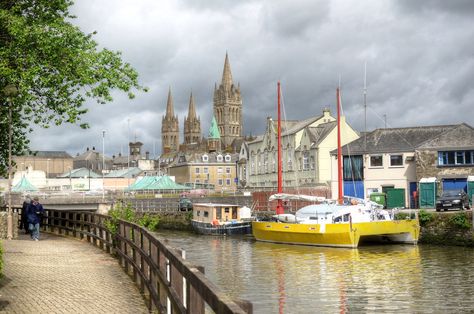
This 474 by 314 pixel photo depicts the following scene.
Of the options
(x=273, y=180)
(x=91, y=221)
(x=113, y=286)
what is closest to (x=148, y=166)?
(x=273, y=180)

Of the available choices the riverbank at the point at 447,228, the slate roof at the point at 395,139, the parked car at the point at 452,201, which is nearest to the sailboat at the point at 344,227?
the riverbank at the point at 447,228

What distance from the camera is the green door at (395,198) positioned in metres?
57.3

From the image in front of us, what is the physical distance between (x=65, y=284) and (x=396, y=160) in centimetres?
4906

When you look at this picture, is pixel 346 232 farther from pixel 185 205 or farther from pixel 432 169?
pixel 185 205

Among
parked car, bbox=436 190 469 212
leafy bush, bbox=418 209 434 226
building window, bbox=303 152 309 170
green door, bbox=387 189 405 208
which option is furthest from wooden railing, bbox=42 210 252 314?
building window, bbox=303 152 309 170

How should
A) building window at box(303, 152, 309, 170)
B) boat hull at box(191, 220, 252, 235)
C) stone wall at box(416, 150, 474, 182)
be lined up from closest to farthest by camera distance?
stone wall at box(416, 150, 474, 182) → boat hull at box(191, 220, 252, 235) → building window at box(303, 152, 309, 170)

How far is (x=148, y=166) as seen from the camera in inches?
7234

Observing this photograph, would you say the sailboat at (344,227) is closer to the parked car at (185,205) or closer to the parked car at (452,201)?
the parked car at (452,201)

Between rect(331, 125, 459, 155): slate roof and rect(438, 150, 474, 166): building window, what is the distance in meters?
3.00

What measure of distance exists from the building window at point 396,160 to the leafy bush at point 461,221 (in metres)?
20.5

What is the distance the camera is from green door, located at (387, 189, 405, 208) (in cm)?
5728

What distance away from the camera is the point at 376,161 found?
6075 cm

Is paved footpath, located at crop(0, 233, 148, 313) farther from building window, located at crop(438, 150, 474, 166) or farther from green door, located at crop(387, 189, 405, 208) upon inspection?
building window, located at crop(438, 150, 474, 166)

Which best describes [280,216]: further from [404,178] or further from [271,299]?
[271,299]
